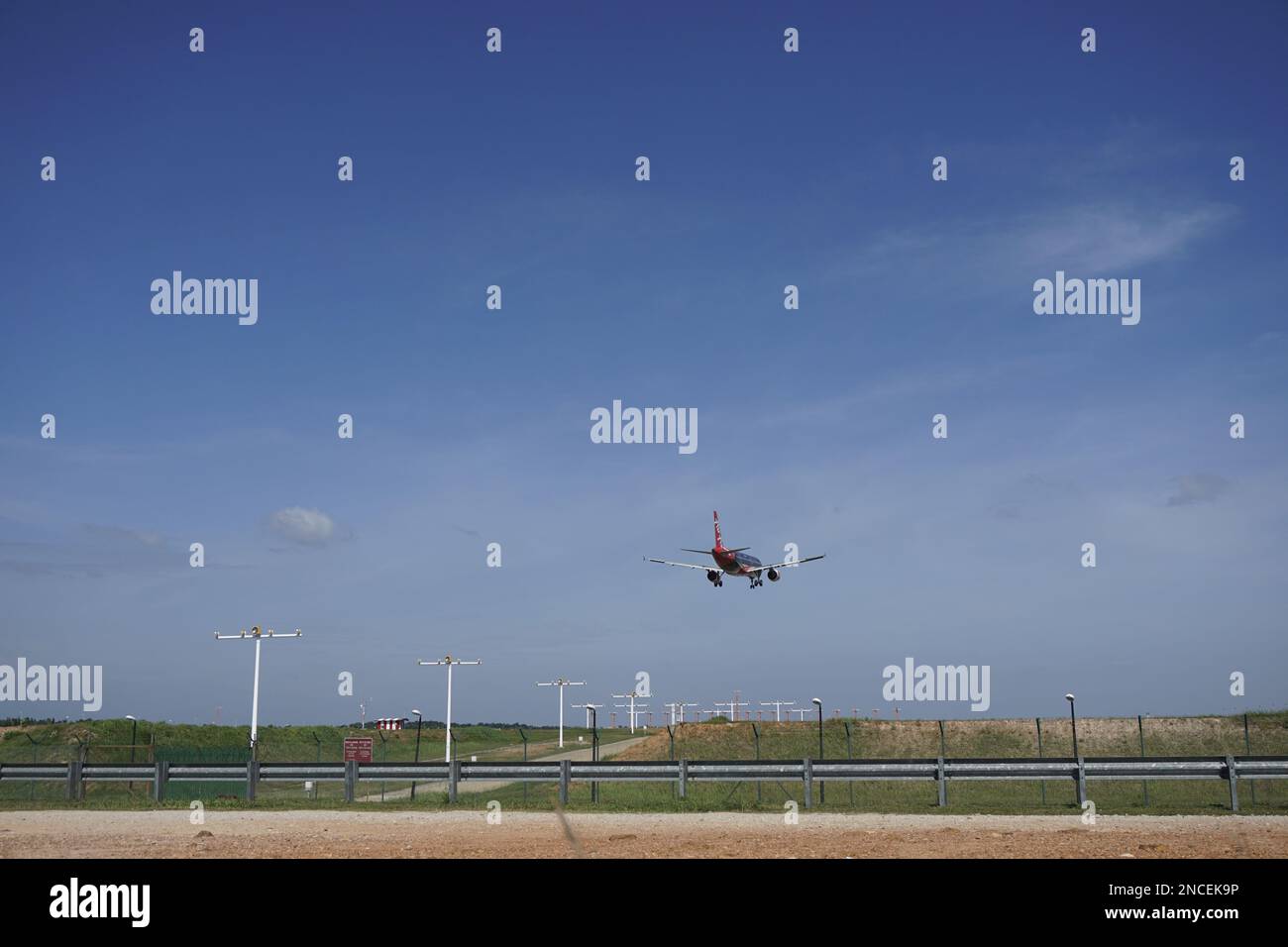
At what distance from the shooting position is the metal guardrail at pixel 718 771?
Result: 926 inches

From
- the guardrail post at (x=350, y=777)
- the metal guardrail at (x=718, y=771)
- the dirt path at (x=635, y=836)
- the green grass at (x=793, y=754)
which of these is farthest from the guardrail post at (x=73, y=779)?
the guardrail post at (x=350, y=777)

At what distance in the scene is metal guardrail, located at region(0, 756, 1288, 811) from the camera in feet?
→ 77.2

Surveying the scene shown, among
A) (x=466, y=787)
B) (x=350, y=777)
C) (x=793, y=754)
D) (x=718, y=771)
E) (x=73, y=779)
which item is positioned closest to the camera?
(x=718, y=771)

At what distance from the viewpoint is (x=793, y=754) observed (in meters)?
49.8

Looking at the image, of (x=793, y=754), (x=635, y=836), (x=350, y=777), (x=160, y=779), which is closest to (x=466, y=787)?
(x=350, y=777)

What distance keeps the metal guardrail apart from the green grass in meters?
0.60

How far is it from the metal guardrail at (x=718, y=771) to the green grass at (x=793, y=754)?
1.97 feet

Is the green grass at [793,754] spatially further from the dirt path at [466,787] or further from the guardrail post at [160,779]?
the dirt path at [466,787]

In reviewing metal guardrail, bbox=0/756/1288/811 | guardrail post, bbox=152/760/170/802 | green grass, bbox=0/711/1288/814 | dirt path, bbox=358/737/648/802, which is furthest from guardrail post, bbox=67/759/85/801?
dirt path, bbox=358/737/648/802

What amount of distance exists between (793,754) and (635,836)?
33.6m

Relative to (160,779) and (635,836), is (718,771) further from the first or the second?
(160,779)
